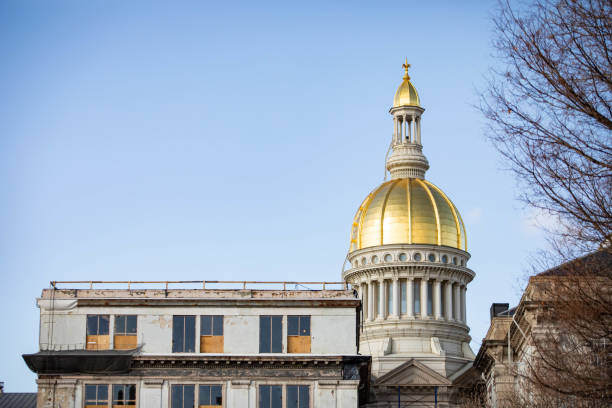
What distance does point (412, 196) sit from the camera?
348 feet

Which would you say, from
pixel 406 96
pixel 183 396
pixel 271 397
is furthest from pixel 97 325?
pixel 406 96

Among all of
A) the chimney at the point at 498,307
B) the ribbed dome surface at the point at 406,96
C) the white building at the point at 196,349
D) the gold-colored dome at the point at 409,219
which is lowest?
the white building at the point at 196,349

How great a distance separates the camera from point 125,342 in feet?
204

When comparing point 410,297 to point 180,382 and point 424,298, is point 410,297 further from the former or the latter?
point 180,382

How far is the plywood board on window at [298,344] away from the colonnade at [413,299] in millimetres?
41132

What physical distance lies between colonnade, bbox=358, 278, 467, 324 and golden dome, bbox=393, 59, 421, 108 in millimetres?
18141

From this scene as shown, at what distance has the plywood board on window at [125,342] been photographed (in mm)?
61844

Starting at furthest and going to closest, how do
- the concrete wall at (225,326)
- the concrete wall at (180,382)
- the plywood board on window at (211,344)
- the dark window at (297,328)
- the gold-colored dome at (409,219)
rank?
the gold-colored dome at (409,219) → the dark window at (297,328) → the plywood board on window at (211,344) → the concrete wall at (225,326) → the concrete wall at (180,382)

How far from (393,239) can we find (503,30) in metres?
77.9

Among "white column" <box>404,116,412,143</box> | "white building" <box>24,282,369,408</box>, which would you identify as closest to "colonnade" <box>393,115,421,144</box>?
"white column" <box>404,116,412,143</box>

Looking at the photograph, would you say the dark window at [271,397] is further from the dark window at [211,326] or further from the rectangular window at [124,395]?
the rectangular window at [124,395]

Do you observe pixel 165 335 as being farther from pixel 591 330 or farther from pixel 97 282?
pixel 591 330

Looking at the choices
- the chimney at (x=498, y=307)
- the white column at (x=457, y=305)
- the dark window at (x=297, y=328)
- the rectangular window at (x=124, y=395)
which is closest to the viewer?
the rectangular window at (x=124, y=395)

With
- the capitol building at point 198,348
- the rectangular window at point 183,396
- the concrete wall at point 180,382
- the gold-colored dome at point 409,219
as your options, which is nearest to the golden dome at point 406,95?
the gold-colored dome at point 409,219
